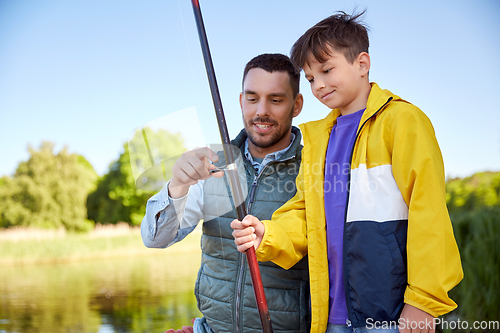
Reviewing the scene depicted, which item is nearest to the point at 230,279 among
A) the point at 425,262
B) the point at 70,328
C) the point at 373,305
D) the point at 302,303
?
the point at 302,303

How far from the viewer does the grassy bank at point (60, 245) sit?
13195 mm

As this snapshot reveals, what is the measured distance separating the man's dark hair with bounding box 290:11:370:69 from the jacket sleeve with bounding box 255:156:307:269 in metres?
0.45

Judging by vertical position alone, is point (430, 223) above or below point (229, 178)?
below

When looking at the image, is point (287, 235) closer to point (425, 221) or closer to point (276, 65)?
point (425, 221)

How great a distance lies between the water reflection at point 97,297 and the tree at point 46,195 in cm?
190

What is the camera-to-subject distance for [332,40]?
1304mm

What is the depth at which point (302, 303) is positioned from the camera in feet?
4.64

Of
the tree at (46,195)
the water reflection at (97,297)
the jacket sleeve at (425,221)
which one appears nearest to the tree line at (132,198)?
the tree at (46,195)

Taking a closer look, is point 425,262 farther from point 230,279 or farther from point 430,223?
point 230,279

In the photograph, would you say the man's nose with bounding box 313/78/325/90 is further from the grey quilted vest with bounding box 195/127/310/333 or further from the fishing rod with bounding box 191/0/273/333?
the fishing rod with bounding box 191/0/273/333

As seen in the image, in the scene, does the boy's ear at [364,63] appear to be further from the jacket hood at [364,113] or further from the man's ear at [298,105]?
the man's ear at [298,105]

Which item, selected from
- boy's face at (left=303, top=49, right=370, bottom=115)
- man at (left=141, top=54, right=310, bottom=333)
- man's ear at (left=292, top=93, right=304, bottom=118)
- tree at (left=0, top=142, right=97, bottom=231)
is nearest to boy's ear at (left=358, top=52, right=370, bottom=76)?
boy's face at (left=303, top=49, right=370, bottom=115)

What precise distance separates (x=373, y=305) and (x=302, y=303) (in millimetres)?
361

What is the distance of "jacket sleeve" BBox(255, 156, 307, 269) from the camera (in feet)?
3.95
